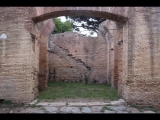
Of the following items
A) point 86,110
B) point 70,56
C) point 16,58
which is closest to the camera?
point 86,110

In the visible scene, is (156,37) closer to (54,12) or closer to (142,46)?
(142,46)

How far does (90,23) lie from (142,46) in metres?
14.5

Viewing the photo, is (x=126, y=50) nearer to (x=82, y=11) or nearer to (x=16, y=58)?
(x=82, y=11)

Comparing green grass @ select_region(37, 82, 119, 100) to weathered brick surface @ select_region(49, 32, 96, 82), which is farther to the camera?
weathered brick surface @ select_region(49, 32, 96, 82)

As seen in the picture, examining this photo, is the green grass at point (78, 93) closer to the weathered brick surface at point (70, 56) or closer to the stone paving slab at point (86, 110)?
the stone paving slab at point (86, 110)

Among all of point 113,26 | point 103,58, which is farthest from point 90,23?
point 113,26

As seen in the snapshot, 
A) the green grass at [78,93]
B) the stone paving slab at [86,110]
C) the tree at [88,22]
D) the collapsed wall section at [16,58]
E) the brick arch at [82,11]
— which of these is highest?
the tree at [88,22]

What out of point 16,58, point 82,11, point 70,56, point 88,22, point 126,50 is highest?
point 88,22

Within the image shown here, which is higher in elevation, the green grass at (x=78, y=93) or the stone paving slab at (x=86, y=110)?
the stone paving slab at (x=86, y=110)

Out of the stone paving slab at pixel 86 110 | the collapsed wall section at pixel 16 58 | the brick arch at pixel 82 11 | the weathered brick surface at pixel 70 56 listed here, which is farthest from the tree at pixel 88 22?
the stone paving slab at pixel 86 110

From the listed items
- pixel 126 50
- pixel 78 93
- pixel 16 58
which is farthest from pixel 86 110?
pixel 78 93

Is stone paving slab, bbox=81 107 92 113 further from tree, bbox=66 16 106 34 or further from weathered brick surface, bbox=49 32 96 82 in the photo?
tree, bbox=66 16 106 34

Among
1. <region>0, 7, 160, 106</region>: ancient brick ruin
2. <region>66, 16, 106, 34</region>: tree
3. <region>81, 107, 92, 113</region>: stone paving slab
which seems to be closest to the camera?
<region>81, 107, 92, 113</region>: stone paving slab

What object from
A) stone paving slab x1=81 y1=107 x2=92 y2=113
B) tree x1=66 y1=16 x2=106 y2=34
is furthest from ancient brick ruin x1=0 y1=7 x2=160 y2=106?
tree x1=66 y1=16 x2=106 y2=34
